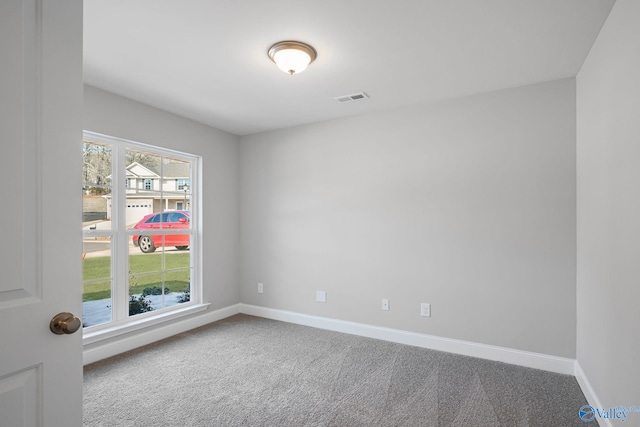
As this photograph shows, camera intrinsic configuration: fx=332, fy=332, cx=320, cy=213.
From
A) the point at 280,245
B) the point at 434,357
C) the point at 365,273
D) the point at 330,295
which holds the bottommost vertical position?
the point at 434,357

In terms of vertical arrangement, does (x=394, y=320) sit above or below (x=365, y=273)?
below

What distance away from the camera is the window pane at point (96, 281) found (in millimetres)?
3121

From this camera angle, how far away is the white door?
2.98ft

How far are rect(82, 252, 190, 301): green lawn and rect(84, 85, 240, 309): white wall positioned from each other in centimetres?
29

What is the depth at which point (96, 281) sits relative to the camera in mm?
3168

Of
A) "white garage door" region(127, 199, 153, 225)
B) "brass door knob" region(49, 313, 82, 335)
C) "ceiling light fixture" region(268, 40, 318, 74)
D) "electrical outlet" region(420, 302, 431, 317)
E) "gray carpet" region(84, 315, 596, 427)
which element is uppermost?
"ceiling light fixture" region(268, 40, 318, 74)

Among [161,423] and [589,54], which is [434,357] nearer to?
[161,423]

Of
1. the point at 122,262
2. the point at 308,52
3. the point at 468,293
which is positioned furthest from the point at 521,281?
the point at 122,262

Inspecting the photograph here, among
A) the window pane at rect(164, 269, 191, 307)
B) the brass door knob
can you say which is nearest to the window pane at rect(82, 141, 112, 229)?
the window pane at rect(164, 269, 191, 307)

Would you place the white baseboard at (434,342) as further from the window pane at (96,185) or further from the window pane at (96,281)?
the window pane at (96,185)

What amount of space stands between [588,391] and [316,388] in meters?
1.93

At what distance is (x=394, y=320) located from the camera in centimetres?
356

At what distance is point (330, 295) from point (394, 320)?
805 mm

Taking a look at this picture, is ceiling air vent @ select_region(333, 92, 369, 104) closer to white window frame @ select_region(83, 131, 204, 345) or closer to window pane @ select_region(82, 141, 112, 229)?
white window frame @ select_region(83, 131, 204, 345)
